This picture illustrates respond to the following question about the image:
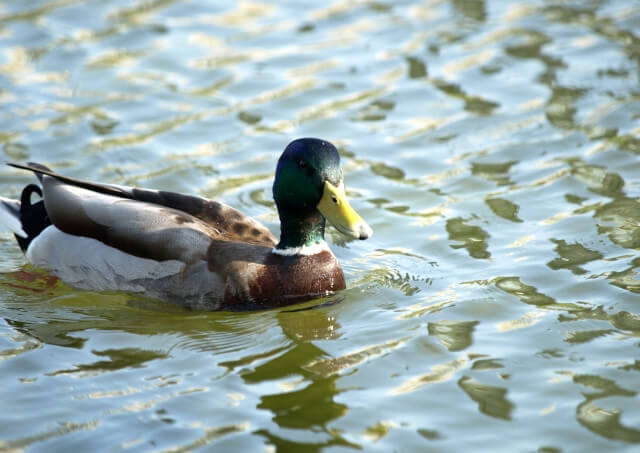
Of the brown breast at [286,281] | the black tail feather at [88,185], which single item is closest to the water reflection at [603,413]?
the brown breast at [286,281]

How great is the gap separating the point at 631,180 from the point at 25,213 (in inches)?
190

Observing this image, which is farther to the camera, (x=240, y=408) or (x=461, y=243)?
(x=461, y=243)

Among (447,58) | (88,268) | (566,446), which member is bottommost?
(566,446)

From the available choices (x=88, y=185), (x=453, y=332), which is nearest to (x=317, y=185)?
(x=453, y=332)

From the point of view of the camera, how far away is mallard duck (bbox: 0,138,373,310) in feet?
21.8

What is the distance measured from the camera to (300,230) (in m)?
6.89

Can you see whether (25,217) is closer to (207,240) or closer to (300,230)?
(207,240)

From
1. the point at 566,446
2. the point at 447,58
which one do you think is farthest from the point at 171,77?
the point at 566,446

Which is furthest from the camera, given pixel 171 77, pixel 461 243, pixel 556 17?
pixel 556 17

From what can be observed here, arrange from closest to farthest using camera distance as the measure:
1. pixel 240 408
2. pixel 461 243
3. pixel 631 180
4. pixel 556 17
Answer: pixel 240 408 → pixel 461 243 → pixel 631 180 → pixel 556 17

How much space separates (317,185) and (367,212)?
69.3 inches

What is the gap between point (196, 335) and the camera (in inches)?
253

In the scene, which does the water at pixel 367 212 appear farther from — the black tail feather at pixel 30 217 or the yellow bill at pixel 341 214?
the yellow bill at pixel 341 214

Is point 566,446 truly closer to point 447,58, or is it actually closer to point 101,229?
point 101,229
